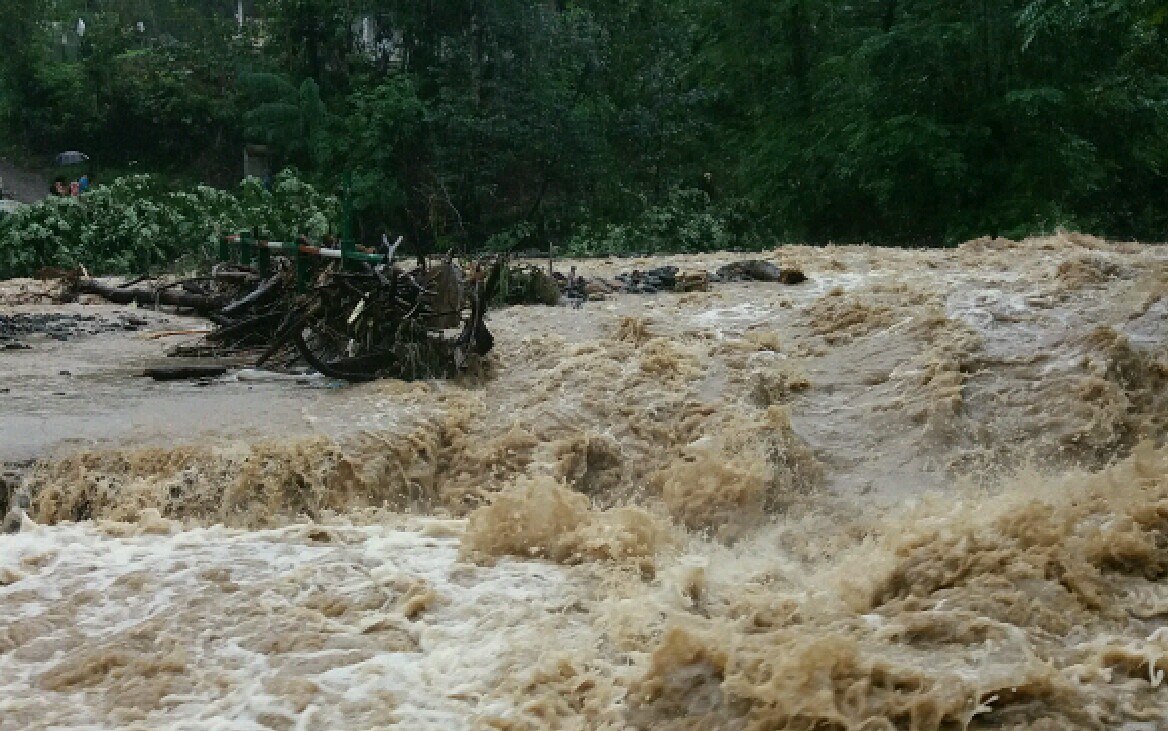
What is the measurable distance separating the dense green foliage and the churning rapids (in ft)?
22.0

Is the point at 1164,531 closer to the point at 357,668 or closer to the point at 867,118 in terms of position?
the point at 357,668

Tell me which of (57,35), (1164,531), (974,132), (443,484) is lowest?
(443,484)

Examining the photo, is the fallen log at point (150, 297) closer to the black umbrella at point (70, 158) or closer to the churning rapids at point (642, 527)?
the churning rapids at point (642, 527)

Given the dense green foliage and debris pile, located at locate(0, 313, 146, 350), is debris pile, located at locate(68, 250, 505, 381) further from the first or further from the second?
the dense green foliage

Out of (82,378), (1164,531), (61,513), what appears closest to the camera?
(1164,531)

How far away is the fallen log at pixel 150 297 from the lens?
10.8m

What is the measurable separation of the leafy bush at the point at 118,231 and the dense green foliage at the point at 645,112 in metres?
3.22

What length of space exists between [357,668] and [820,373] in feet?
15.7

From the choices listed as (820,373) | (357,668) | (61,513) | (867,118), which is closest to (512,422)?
(820,373)

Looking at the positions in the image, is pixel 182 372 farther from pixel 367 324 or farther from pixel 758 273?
pixel 758 273

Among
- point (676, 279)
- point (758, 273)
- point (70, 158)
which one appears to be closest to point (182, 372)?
point (676, 279)

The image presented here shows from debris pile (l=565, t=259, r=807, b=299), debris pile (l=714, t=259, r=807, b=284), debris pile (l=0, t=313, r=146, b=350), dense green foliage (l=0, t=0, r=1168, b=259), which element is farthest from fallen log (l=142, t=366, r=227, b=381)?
dense green foliage (l=0, t=0, r=1168, b=259)

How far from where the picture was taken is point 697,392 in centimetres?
781

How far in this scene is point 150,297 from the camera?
12039 mm
